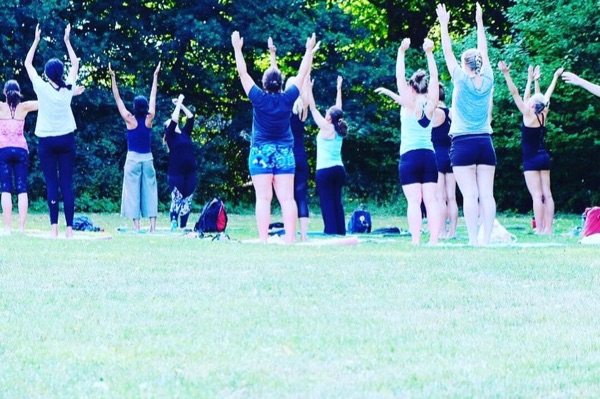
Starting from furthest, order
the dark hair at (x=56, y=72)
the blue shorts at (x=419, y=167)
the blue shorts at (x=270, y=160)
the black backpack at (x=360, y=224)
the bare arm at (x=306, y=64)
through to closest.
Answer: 1. the black backpack at (x=360, y=224)
2. the dark hair at (x=56, y=72)
3. the blue shorts at (x=419, y=167)
4. the blue shorts at (x=270, y=160)
5. the bare arm at (x=306, y=64)

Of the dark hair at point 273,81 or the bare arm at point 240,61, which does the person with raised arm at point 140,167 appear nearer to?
the dark hair at point 273,81

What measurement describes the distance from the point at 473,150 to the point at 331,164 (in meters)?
3.46

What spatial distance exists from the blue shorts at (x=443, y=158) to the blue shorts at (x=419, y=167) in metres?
2.40

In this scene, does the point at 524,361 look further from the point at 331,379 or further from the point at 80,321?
the point at 80,321

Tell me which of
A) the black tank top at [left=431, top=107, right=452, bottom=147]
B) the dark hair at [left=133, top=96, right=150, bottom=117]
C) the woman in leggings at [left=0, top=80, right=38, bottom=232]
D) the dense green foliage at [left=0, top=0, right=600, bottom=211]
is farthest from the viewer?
the dense green foliage at [left=0, top=0, right=600, bottom=211]

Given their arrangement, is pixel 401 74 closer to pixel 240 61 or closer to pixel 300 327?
pixel 240 61

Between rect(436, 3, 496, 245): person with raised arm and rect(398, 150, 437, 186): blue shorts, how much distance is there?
14.8 inches

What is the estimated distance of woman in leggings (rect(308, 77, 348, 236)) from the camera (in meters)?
15.6

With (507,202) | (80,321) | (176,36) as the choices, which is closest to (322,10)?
(176,36)

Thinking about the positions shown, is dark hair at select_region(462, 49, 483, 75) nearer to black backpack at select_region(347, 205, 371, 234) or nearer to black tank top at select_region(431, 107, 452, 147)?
black tank top at select_region(431, 107, 452, 147)

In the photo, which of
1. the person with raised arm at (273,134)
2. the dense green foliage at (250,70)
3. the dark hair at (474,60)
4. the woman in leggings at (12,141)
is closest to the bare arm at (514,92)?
the dark hair at (474,60)

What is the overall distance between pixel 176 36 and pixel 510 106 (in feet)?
29.1

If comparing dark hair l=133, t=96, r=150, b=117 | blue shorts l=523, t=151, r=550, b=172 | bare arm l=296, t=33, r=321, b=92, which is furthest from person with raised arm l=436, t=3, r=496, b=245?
dark hair l=133, t=96, r=150, b=117

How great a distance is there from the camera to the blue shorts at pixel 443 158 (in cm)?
1562
